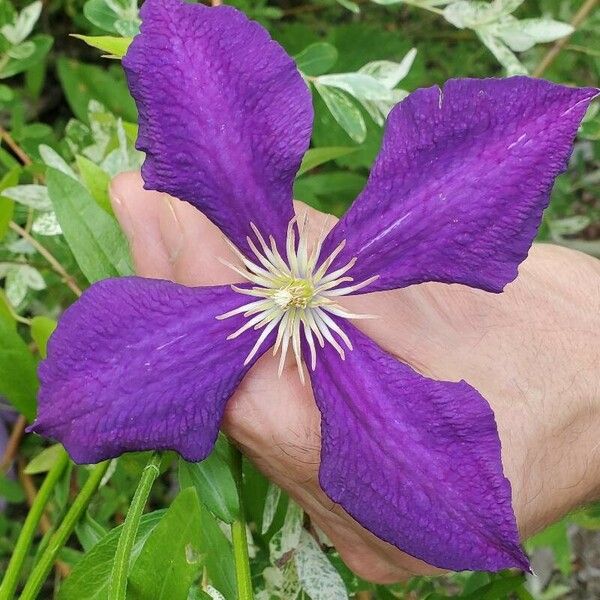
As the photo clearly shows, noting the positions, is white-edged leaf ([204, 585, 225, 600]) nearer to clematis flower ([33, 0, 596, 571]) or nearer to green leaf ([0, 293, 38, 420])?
clematis flower ([33, 0, 596, 571])

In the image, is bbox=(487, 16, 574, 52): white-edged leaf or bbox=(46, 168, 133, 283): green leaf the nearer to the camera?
bbox=(46, 168, 133, 283): green leaf

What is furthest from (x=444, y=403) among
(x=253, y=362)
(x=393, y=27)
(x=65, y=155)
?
(x=393, y=27)

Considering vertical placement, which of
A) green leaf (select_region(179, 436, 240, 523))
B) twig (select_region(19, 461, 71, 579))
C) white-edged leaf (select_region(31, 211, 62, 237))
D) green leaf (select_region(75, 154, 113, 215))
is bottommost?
twig (select_region(19, 461, 71, 579))

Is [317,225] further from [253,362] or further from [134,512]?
[134,512]

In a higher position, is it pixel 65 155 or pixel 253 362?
pixel 253 362

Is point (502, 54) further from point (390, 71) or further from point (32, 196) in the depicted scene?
point (32, 196)

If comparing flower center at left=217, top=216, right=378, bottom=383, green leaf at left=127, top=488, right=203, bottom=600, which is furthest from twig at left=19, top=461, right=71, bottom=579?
flower center at left=217, top=216, right=378, bottom=383

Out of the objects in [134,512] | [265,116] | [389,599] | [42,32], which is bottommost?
[389,599]

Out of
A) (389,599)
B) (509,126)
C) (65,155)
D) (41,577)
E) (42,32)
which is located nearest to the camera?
(509,126)
